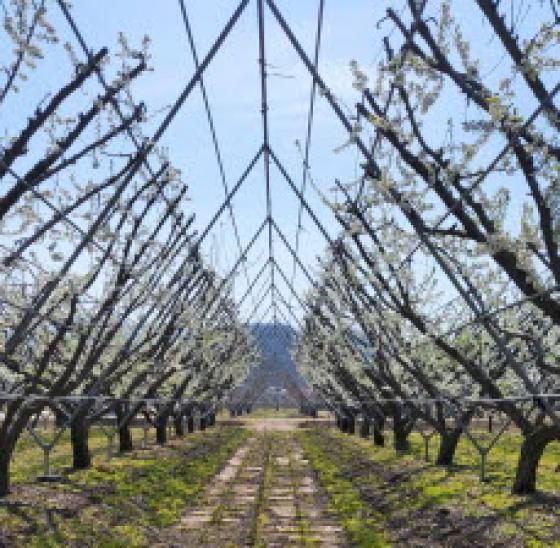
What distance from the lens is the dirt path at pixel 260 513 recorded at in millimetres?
12641

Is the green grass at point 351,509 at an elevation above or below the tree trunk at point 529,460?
below

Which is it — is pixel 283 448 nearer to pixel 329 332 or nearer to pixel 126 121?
pixel 329 332

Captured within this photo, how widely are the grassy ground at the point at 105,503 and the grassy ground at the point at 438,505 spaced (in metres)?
3.56

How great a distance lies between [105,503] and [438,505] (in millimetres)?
6203

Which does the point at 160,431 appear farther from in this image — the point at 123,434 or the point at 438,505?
the point at 438,505

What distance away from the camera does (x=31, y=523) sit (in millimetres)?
11266

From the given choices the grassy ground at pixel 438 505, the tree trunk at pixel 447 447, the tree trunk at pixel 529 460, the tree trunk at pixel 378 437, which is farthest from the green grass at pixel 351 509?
the tree trunk at pixel 378 437

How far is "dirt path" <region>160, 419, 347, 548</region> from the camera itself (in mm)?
12641

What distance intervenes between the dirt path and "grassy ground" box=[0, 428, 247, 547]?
19.9 inches

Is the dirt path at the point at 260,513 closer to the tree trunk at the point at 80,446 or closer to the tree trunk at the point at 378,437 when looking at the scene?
the tree trunk at the point at 80,446

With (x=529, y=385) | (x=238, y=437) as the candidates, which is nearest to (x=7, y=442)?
(x=529, y=385)

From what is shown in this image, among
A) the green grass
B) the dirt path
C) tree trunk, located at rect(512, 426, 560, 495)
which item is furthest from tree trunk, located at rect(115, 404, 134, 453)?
tree trunk, located at rect(512, 426, 560, 495)

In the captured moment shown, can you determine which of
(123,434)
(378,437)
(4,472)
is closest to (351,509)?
(4,472)

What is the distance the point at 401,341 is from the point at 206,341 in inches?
486
